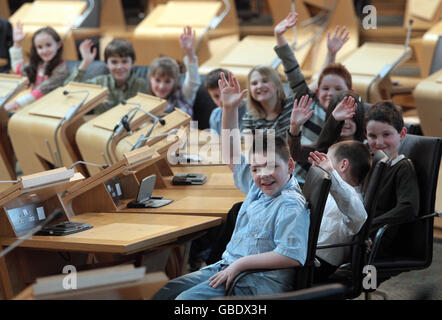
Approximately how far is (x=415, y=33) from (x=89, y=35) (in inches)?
143

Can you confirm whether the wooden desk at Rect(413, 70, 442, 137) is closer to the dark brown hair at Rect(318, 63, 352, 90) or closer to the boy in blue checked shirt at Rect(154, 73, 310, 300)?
the dark brown hair at Rect(318, 63, 352, 90)

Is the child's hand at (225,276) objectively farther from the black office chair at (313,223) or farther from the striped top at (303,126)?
the striped top at (303,126)

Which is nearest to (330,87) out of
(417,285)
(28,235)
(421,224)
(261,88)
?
(261,88)

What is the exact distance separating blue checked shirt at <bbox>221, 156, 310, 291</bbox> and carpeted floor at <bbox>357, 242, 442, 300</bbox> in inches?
48.6

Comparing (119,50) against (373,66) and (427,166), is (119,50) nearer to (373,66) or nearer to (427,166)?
(373,66)

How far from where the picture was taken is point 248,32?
873 cm

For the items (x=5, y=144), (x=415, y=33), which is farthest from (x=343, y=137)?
(x=415, y=33)

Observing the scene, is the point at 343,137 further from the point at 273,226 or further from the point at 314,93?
the point at 273,226

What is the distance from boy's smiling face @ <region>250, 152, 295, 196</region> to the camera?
2.60m

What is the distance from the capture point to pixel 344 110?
10.7 ft

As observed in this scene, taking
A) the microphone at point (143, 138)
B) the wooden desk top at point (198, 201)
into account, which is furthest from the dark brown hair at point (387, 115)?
the microphone at point (143, 138)

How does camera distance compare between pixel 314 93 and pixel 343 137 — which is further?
pixel 314 93

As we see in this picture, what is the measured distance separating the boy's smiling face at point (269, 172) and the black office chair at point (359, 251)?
35cm
